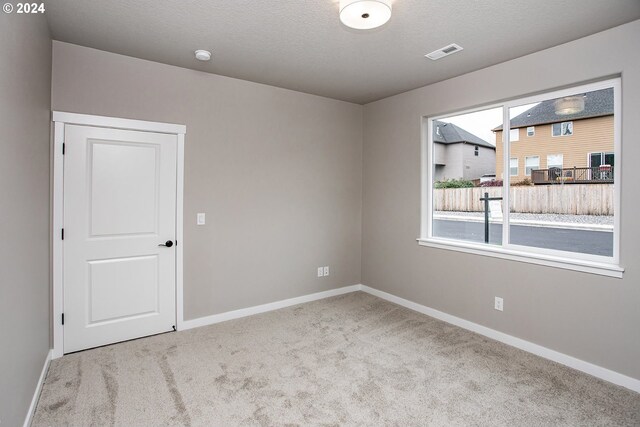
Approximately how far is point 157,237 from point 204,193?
0.64 metres

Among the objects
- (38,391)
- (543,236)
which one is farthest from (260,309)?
(543,236)

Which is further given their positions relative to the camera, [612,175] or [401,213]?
[401,213]

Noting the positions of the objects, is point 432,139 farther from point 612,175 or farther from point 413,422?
point 413,422

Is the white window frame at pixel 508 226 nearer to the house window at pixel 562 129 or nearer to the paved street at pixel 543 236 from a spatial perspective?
the paved street at pixel 543 236

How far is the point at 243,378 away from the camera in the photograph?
2578 millimetres

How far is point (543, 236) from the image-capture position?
309 centimetres

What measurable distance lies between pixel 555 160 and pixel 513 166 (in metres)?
0.35

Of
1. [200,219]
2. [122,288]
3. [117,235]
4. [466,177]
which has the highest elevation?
[466,177]

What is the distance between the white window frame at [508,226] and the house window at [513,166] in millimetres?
27

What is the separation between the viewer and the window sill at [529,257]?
2604 millimetres

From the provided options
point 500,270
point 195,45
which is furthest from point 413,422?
point 195,45

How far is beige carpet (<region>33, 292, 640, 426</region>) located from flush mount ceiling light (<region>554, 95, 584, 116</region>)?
84.8 inches

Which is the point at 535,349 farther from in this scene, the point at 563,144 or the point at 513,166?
the point at 563,144

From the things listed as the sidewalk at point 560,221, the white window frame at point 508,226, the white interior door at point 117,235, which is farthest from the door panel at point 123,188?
the sidewalk at point 560,221
